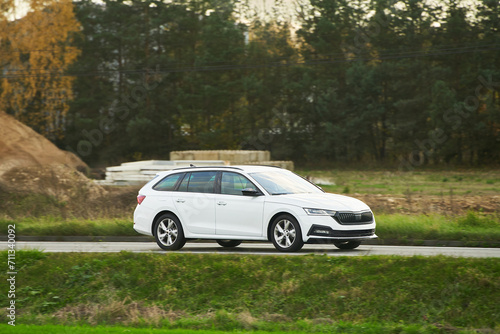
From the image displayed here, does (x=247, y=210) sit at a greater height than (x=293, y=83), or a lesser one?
lesser

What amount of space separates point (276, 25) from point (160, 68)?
1104cm

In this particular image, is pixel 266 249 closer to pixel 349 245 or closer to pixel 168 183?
pixel 349 245

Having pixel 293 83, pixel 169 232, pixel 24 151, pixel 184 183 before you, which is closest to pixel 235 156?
pixel 24 151

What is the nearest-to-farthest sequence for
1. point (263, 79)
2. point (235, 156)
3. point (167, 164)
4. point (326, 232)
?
point (326, 232), point (167, 164), point (235, 156), point (263, 79)

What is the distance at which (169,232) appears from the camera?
45.2 ft

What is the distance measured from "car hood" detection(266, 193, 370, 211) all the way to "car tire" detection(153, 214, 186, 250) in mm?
2190

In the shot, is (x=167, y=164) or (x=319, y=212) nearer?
(x=319, y=212)

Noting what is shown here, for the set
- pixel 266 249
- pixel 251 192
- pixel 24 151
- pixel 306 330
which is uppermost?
pixel 24 151

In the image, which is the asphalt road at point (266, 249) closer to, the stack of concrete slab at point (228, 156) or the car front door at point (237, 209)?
the car front door at point (237, 209)

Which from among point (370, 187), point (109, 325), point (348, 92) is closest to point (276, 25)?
point (348, 92)

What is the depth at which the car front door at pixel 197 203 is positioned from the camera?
13172 mm

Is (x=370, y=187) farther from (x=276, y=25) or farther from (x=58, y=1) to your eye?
(x=58, y=1)

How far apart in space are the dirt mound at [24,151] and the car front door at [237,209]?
67.6 feet

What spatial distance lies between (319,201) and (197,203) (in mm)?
2536
